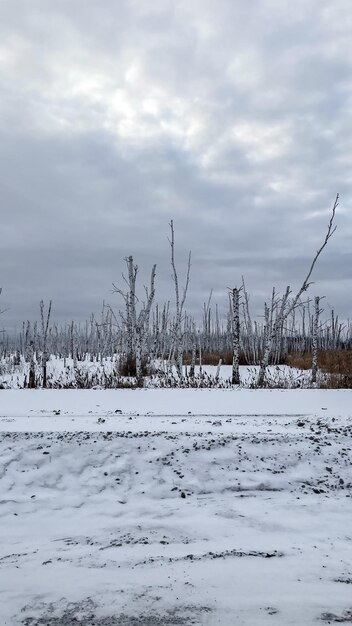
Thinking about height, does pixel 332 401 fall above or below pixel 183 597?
above

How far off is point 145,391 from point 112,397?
1.25m

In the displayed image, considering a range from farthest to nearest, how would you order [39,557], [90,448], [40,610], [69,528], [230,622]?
1. [90,448]
2. [69,528]
3. [39,557]
4. [40,610]
5. [230,622]

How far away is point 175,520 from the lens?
4285 mm

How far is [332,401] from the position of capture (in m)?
9.97

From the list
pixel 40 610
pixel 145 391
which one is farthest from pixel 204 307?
pixel 40 610

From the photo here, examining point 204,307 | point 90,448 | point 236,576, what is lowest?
point 236,576

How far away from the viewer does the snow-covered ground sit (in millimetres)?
2887

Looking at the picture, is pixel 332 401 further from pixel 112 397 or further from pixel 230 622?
pixel 230 622

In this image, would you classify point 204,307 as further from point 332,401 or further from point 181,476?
point 181,476

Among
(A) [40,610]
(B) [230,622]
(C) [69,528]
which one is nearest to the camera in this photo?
(B) [230,622]

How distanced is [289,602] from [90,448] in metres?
3.34

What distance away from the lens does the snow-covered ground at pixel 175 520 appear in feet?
9.47

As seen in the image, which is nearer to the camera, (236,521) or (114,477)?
(236,521)

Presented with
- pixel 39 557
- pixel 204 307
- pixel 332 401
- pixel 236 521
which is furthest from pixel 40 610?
pixel 204 307
